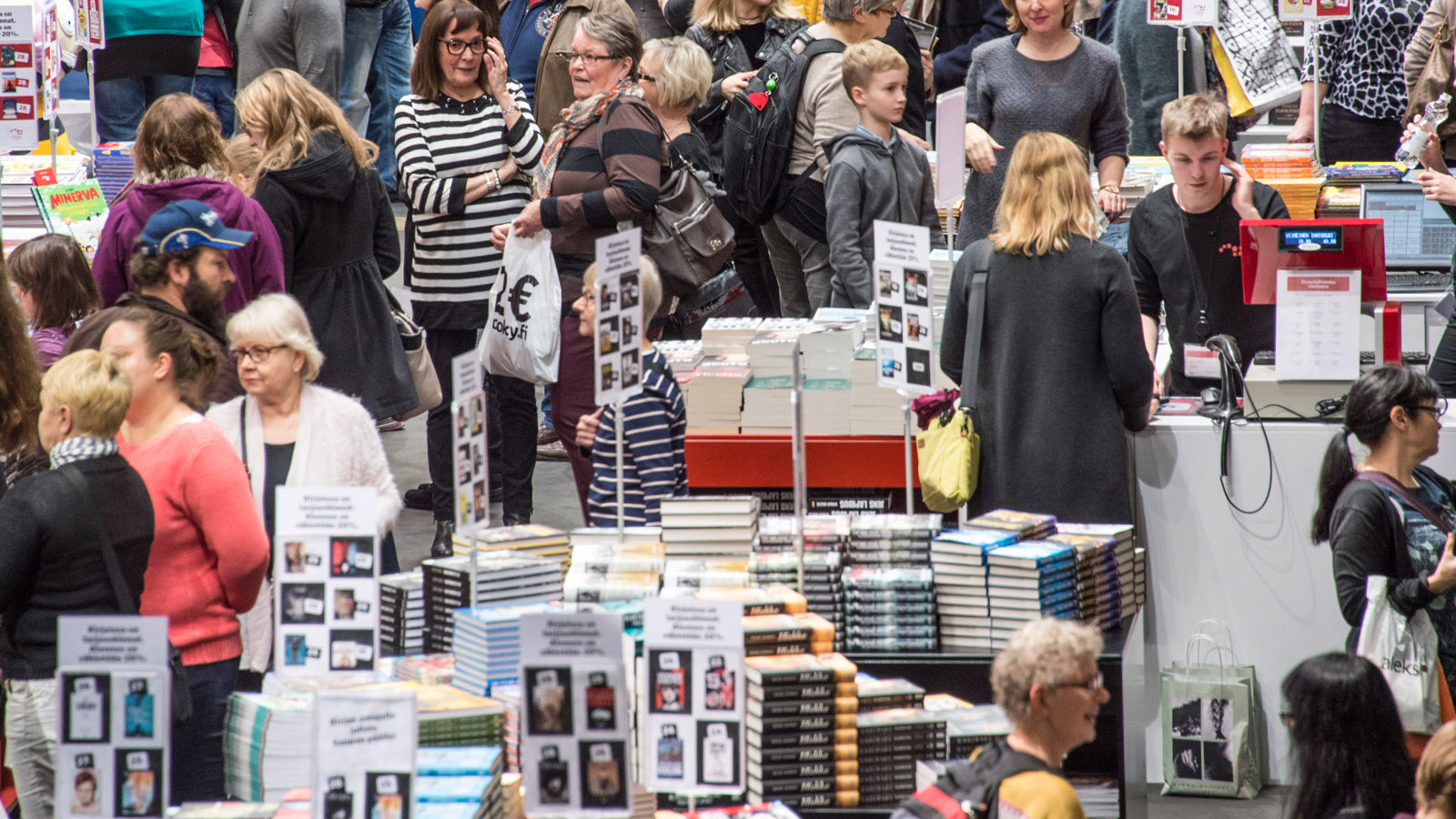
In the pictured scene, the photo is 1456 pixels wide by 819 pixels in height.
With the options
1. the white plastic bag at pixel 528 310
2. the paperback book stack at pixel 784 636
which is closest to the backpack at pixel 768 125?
the white plastic bag at pixel 528 310

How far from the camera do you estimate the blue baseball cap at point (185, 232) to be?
4.66m

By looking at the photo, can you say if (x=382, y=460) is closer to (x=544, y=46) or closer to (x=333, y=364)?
(x=333, y=364)

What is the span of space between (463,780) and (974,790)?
88 cm

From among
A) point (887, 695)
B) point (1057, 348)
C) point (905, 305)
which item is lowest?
point (887, 695)

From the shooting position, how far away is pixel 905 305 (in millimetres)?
4441

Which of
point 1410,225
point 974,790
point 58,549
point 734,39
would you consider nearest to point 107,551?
point 58,549

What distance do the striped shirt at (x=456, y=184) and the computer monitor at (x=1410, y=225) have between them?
11.8 ft

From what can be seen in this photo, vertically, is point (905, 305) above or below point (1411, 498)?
above

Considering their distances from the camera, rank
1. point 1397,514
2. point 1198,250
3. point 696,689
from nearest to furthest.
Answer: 1. point 696,689
2. point 1397,514
3. point 1198,250

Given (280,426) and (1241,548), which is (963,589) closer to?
(1241,548)

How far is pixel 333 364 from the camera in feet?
19.4

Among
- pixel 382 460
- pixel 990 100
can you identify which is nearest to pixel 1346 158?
pixel 990 100

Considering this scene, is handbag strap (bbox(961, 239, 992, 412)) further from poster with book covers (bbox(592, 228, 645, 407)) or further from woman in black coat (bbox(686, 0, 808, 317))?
woman in black coat (bbox(686, 0, 808, 317))

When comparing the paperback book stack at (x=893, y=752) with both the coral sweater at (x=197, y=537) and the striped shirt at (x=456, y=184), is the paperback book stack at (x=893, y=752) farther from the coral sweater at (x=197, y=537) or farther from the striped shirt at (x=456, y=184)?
the striped shirt at (x=456, y=184)
